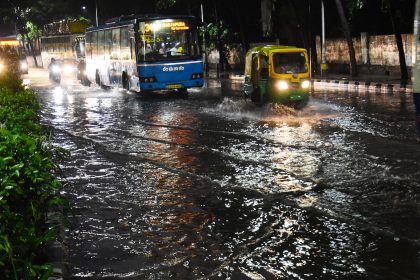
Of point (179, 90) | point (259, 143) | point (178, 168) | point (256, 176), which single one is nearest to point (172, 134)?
point (259, 143)

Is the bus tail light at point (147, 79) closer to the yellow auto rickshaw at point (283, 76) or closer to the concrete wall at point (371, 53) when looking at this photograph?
the yellow auto rickshaw at point (283, 76)

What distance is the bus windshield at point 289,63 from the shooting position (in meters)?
18.6

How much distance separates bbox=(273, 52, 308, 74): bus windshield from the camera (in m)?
18.6

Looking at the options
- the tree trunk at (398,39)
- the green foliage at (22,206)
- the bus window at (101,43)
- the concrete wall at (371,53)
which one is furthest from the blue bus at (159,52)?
the green foliage at (22,206)

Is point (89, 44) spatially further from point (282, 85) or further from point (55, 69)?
point (282, 85)

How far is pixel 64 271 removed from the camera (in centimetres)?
535

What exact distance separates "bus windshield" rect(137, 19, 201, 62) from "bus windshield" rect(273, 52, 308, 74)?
286 inches

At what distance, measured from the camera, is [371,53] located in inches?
1334

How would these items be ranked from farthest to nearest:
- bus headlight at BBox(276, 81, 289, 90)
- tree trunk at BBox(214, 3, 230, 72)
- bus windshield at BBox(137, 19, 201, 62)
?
tree trunk at BBox(214, 3, 230, 72) → bus windshield at BBox(137, 19, 201, 62) → bus headlight at BBox(276, 81, 289, 90)

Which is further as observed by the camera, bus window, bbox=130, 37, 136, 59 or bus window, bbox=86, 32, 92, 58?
bus window, bbox=86, 32, 92, 58

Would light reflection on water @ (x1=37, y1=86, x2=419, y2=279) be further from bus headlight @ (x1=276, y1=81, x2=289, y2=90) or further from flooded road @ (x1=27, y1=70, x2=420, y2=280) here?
bus headlight @ (x1=276, y1=81, x2=289, y2=90)

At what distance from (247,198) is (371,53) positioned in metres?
27.3

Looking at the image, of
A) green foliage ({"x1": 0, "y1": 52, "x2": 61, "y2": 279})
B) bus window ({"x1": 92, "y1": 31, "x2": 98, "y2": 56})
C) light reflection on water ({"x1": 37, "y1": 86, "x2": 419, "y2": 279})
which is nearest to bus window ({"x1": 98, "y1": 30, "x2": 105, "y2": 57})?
bus window ({"x1": 92, "y1": 31, "x2": 98, "y2": 56})

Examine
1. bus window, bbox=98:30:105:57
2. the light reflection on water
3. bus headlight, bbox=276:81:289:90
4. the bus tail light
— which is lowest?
the light reflection on water
